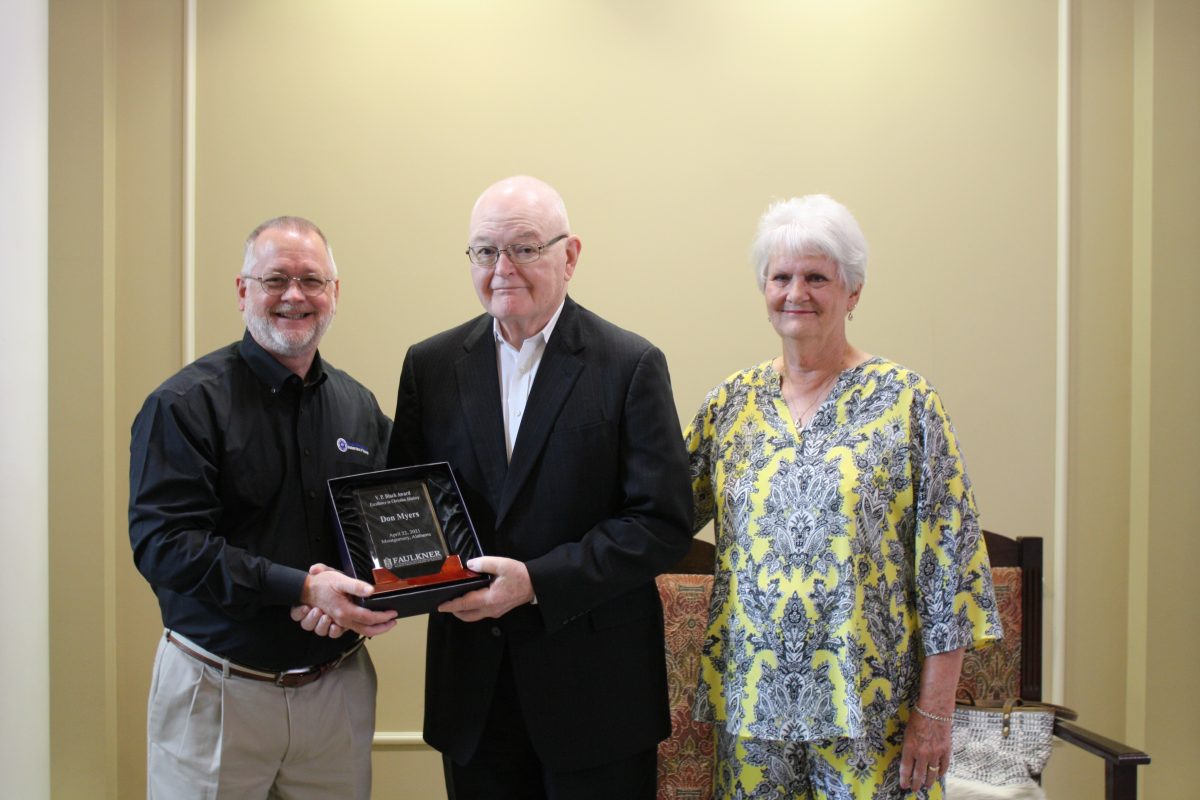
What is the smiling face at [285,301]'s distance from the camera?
196cm

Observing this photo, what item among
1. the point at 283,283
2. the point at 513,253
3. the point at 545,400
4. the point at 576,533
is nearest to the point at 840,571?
the point at 576,533

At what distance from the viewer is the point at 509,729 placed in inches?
72.6

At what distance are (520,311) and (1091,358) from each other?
88.7 inches

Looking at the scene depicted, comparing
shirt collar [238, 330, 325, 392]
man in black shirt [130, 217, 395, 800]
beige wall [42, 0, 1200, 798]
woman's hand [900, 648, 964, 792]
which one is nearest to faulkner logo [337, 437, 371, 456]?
man in black shirt [130, 217, 395, 800]

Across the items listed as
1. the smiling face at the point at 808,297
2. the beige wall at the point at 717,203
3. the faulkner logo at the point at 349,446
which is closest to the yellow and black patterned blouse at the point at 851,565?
the smiling face at the point at 808,297

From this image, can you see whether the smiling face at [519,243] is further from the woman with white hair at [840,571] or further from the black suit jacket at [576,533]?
the woman with white hair at [840,571]

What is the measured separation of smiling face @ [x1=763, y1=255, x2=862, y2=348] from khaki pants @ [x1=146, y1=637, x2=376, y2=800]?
A: 1.22 metres

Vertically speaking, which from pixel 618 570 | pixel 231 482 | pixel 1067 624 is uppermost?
pixel 231 482

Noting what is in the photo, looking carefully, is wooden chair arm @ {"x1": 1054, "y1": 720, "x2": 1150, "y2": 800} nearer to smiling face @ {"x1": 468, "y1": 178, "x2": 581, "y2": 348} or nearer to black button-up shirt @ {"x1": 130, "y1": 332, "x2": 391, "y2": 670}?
smiling face @ {"x1": 468, "y1": 178, "x2": 581, "y2": 348}

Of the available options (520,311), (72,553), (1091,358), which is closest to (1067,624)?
(1091,358)

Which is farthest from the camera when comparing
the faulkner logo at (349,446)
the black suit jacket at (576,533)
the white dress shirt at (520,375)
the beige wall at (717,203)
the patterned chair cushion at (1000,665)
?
the beige wall at (717,203)

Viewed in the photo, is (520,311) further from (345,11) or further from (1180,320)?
(1180,320)

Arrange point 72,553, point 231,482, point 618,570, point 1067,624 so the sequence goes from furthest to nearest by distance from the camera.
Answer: point 1067,624, point 72,553, point 231,482, point 618,570

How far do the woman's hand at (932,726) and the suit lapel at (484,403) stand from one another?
3.02ft
